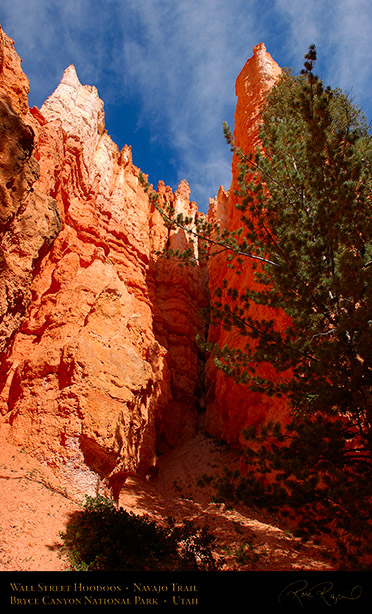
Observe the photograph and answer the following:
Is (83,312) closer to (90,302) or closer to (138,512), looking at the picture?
(90,302)

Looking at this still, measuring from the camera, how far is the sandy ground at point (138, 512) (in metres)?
5.27

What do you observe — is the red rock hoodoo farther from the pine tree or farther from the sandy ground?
the pine tree

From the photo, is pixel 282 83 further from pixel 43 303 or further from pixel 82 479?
pixel 82 479

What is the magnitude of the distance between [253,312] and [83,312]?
7.09 meters

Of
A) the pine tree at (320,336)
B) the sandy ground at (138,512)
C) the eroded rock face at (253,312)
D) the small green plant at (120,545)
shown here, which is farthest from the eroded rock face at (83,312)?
the pine tree at (320,336)

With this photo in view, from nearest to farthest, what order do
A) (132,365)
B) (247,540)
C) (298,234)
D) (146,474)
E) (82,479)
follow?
(298,234)
(82,479)
(247,540)
(132,365)
(146,474)

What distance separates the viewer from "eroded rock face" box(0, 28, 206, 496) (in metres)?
4.65


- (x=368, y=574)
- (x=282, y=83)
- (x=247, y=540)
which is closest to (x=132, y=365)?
(x=247, y=540)

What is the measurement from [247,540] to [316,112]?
9.79 metres

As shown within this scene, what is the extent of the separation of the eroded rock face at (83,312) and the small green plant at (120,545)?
116 centimetres

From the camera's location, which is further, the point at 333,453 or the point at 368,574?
the point at 333,453

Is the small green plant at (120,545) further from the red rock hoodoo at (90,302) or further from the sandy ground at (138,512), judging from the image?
the red rock hoodoo at (90,302)

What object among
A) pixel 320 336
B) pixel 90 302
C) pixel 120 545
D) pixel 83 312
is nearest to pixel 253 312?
pixel 90 302

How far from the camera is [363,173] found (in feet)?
19.1
